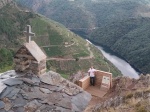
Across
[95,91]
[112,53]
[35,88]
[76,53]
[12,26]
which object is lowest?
[112,53]

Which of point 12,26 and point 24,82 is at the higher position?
point 24,82

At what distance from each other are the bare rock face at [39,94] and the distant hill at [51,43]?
62.4 m

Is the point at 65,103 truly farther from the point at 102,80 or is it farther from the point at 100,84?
the point at 100,84

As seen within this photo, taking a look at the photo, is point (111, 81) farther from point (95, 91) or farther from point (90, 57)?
point (90, 57)

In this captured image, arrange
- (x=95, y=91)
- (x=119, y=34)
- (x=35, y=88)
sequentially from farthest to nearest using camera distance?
(x=119, y=34) < (x=95, y=91) < (x=35, y=88)

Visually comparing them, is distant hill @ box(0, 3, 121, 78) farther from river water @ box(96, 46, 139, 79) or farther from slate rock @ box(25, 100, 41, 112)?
slate rock @ box(25, 100, 41, 112)

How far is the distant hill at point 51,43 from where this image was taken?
79.2m

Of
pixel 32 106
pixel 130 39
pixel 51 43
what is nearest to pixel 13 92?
pixel 32 106

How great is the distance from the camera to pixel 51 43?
3595 inches

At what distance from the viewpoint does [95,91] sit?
54.4ft

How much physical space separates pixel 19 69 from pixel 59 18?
163600mm

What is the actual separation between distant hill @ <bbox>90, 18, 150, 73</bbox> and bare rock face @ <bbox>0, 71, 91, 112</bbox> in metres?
78.1

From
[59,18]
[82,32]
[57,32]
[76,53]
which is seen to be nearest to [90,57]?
[76,53]

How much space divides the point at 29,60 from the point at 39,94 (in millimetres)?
1439
